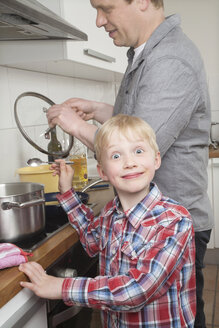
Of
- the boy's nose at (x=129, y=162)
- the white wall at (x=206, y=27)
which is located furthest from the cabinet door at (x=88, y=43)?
the white wall at (x=206, y=27)

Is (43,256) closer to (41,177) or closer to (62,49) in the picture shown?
(41,177)

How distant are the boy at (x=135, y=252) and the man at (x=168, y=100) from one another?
0.12 metres

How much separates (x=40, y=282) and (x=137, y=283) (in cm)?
22

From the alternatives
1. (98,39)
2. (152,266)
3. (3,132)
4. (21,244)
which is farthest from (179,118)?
(98,39)

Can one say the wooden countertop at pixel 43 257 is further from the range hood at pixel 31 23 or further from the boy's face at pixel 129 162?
the range hood at pixel 31 23

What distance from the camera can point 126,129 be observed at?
39.6 inches

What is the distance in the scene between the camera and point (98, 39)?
1.96m

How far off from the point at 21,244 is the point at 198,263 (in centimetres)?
56

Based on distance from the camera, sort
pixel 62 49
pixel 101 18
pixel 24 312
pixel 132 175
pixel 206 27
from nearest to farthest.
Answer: pixel 24 312, pixel 132 175, pixel 101 18, pixel 62 49, pixel 206 27

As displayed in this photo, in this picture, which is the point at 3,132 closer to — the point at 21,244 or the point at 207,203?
the point at 21,244

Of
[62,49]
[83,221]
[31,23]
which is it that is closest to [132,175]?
[83,221]

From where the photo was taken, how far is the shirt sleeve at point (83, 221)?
1.17 m

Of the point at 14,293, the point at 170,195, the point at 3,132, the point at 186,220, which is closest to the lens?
the point at 14,293

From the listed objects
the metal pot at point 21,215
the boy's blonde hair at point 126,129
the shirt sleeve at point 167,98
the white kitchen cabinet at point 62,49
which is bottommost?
the metal pot at point 21,215
